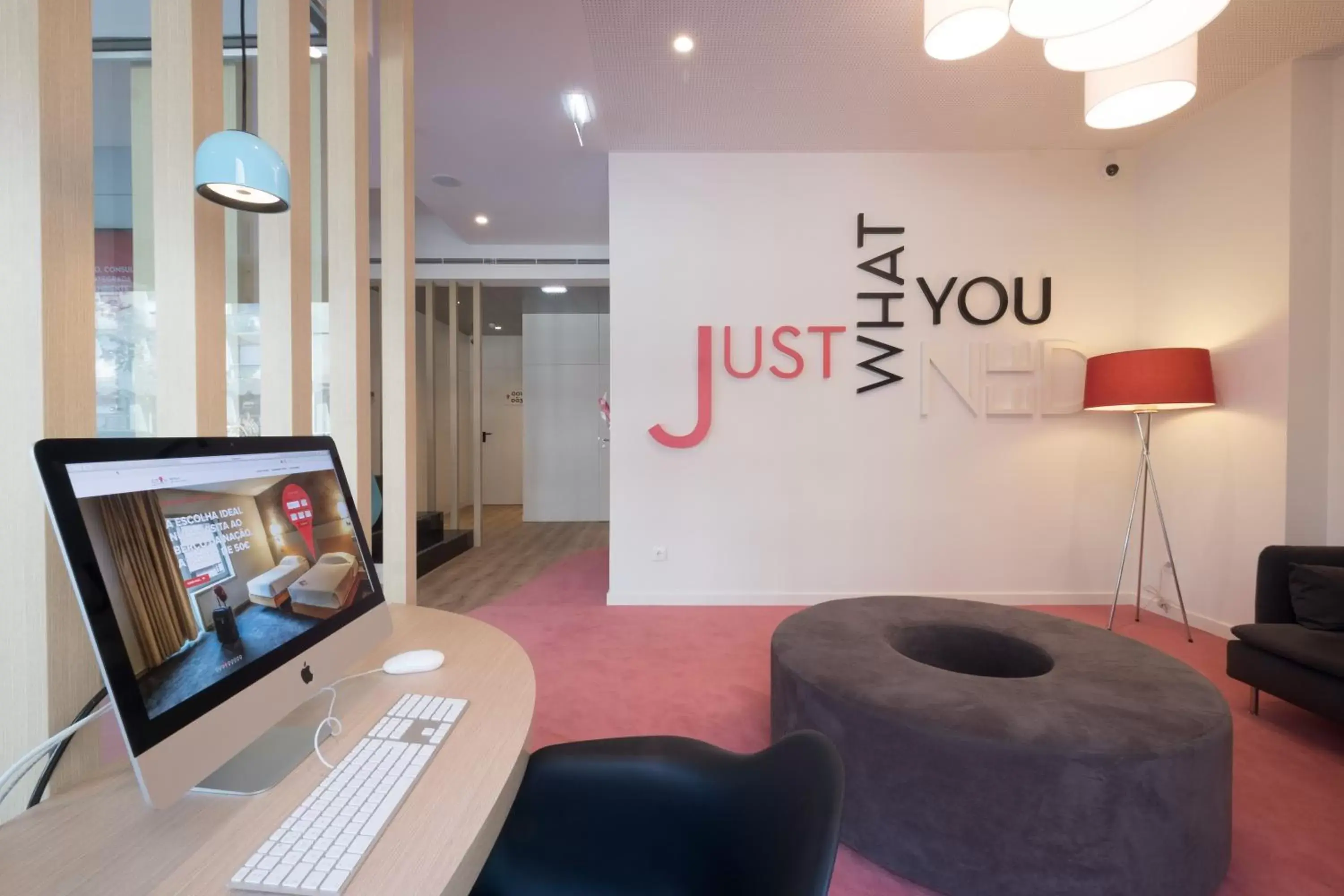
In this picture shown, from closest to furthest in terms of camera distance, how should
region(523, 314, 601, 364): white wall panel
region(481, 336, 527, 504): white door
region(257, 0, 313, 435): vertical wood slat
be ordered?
region(257, 0, 313, 435): vertical wood slat
region(523, 314, 601, 364): white wall panel
region(481, 336, 527, 504): white door

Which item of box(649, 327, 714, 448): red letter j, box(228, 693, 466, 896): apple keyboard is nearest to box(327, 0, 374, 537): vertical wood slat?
box(228, 693, 466, 896): apple keyboard

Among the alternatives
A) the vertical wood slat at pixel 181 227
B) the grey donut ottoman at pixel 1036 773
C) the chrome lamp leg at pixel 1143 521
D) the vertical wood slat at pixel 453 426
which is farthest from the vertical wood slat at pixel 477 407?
the chrome lamp leg at pixel 1143 521

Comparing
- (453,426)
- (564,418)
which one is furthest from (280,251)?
(564,418)

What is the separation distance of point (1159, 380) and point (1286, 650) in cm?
152

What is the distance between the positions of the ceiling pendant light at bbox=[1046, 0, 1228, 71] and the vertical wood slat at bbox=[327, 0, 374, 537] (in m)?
2.35

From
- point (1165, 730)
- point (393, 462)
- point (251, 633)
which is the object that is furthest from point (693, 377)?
point (251, 633)

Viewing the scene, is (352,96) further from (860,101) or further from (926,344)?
(926,344)

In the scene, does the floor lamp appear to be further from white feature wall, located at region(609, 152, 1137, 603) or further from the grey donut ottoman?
the grey donut ottoman

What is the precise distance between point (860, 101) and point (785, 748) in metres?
3.56

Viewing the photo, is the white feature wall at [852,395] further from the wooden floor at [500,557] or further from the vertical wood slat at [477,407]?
the vertical wood slat at [477,407]

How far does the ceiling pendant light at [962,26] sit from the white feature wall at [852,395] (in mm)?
1786

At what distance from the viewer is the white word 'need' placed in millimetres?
3857

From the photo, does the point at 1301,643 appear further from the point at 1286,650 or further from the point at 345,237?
the point at 345,237

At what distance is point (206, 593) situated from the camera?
0.76 metres
